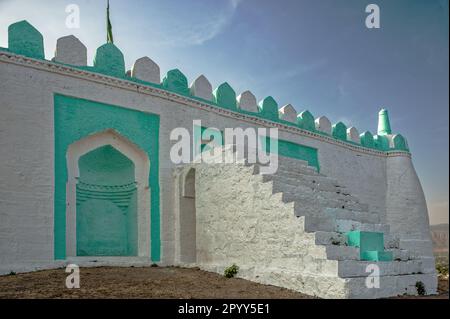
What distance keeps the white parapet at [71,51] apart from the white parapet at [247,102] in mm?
4792

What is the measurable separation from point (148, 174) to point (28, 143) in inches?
111

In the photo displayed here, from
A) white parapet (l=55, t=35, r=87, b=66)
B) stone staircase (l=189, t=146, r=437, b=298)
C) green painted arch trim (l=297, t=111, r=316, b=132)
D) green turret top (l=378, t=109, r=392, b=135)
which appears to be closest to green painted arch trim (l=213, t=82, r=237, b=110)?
green painted arch trim (l=297, t=111, r=316, b=132)

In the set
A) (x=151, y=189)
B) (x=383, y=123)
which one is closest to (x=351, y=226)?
(x=151, y=189)

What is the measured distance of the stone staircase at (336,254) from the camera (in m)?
7.32

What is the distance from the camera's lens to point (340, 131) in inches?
685

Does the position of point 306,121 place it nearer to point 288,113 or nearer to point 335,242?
point 288,113

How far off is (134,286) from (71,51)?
18.2 ft

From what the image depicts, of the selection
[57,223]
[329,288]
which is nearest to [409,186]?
[329,288]

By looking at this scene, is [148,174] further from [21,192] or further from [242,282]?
[242,282]

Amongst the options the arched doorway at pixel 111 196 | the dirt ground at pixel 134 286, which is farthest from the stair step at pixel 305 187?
the arched doorway at pixel 111 196

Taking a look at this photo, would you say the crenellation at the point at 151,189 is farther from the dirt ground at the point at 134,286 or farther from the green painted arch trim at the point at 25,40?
the dirt ground at the point at 134,286

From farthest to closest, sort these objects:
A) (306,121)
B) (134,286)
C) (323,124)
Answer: (323,124), (306,121), (134,286)
